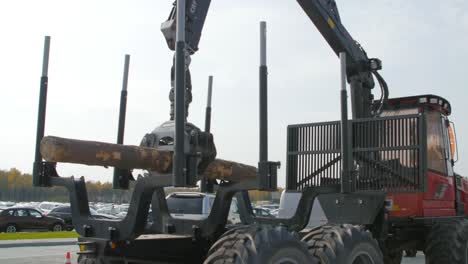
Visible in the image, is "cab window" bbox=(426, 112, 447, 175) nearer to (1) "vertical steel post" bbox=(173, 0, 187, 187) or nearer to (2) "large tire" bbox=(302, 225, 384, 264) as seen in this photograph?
(2) "large tire" bbox=(302, 225, 384, 264)

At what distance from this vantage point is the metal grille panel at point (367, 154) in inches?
325

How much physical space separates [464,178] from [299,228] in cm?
578

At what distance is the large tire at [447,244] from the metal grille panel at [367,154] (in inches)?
48.8

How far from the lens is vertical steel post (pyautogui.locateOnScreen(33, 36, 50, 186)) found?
18.8 ft

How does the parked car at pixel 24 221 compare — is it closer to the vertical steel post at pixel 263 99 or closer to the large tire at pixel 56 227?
the large tire at pixel 56 227

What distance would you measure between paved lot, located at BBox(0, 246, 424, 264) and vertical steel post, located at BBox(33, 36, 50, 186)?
32.5 feet

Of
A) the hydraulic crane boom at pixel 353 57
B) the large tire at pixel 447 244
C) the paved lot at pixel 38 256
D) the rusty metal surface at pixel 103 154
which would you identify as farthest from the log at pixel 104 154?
the paved lot at pixel 38 256

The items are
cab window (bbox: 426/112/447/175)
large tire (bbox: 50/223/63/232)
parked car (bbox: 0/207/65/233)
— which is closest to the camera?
cab window (bbox: 426/112/447/175)

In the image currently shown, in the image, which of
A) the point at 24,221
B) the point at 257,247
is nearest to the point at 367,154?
the point at 257,247

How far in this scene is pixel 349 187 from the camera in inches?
279

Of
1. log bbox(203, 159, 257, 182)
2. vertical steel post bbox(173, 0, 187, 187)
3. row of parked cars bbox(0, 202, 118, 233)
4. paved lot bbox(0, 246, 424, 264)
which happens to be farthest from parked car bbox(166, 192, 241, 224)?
row of parked cars bbox(0, 202, 118, 233)

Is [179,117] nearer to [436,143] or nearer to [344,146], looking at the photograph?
[344,146]

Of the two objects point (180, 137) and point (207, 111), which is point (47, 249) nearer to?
point (207, 111)

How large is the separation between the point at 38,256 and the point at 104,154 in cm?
1271
